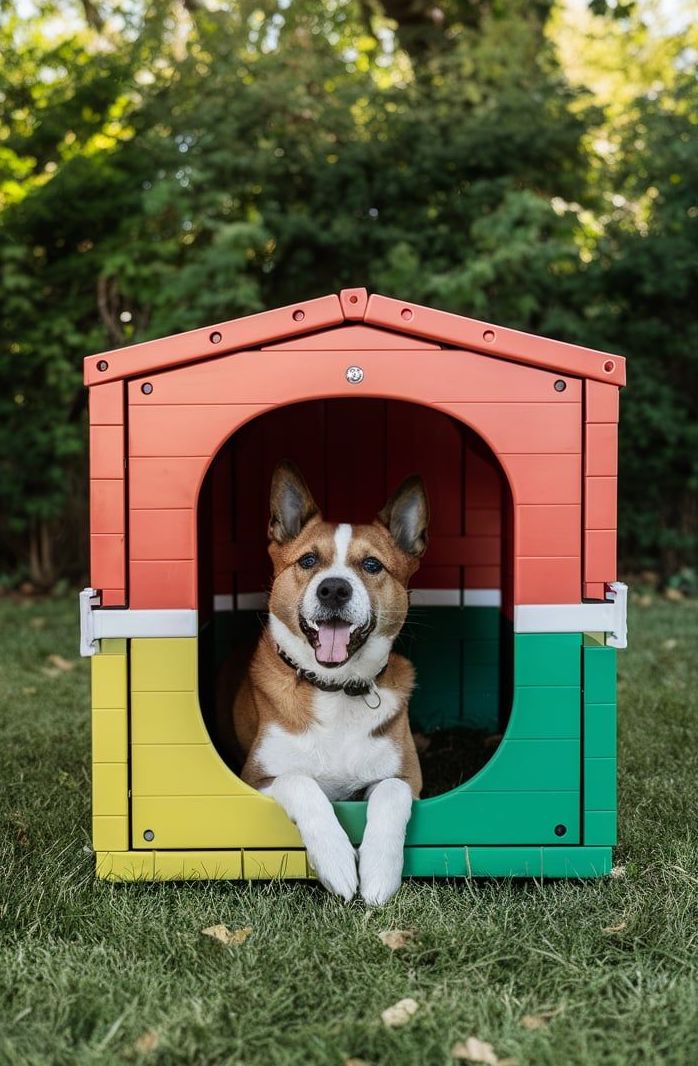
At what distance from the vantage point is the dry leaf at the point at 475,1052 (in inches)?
75.1

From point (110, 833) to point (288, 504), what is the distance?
1.13m

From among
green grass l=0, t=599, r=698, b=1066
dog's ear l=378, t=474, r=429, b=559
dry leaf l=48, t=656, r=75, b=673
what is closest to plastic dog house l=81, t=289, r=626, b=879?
green grass l=0, t=599, r=698, b=1066

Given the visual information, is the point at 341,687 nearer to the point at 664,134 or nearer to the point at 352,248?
the point at 352,248

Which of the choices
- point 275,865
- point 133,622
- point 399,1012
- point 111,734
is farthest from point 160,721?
point 399,1012

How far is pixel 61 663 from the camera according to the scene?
19.9 feet

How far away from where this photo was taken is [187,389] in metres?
2.90

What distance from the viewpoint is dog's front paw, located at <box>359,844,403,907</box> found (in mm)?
2631

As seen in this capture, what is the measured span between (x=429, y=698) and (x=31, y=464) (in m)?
5.07

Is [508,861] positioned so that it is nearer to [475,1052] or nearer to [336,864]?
[336,864]

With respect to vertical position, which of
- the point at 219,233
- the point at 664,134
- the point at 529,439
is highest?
the point at 664,134

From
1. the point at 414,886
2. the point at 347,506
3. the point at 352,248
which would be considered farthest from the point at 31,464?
the point at 414,886

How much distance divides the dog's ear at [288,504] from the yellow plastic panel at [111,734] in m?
0.76

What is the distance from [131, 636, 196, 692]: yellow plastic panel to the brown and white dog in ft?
1.17

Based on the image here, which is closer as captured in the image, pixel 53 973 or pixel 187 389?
pixel 53 973
